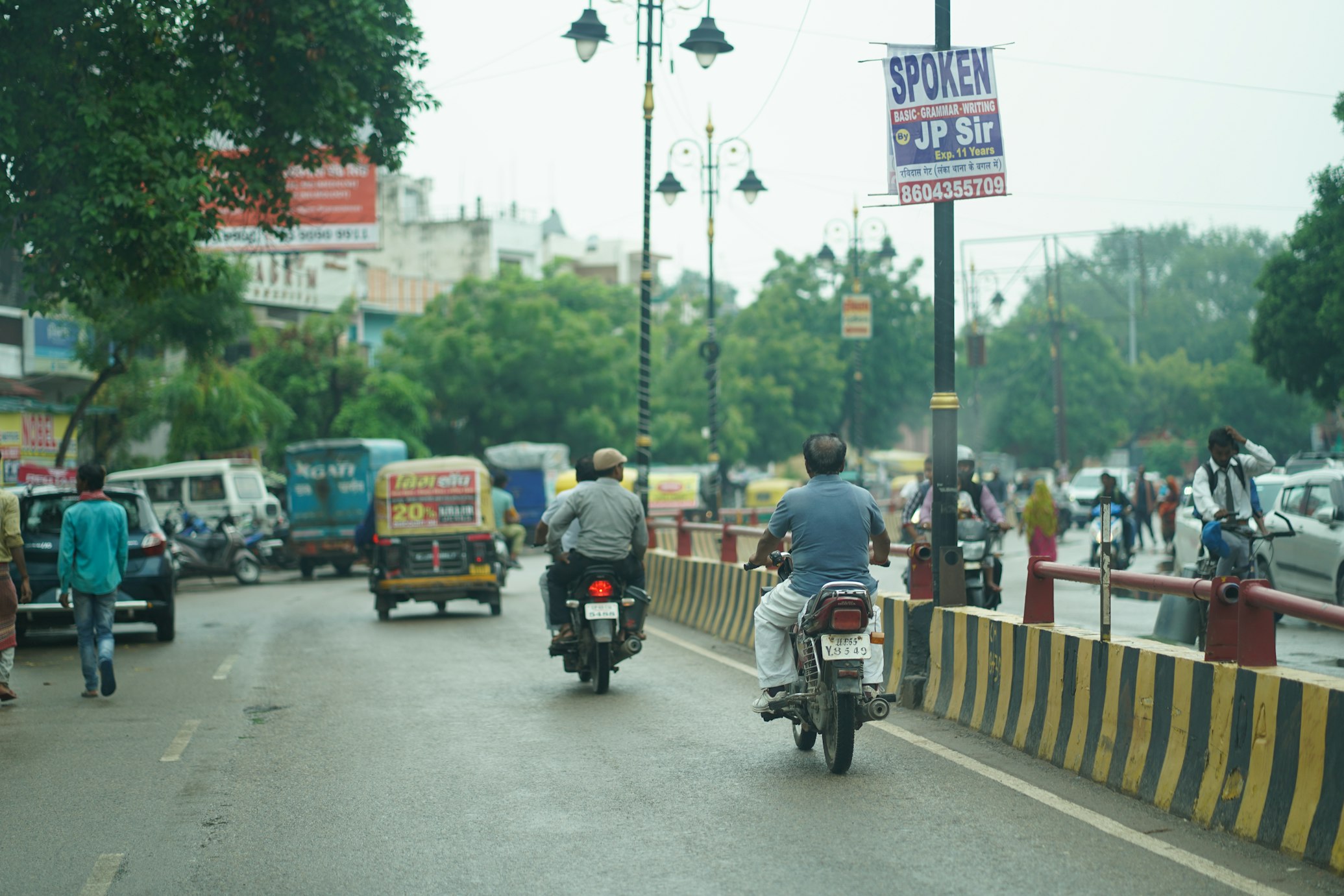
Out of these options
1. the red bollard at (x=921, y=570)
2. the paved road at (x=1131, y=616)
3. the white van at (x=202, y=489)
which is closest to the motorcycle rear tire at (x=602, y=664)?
the red bollard at (x=921, y=570)

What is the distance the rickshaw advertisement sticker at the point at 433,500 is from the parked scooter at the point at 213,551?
924cm

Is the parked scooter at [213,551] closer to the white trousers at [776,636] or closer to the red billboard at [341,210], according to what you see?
the red billboard at [341,210]

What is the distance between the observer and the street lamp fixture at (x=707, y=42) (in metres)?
20.9

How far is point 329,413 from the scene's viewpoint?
1827 inches

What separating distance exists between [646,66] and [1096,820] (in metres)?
17.1

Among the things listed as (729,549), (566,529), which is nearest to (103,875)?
(566,529)

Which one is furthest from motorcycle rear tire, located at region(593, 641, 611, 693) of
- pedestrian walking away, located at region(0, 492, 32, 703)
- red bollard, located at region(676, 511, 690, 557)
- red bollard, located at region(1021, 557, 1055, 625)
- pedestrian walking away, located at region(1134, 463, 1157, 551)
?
pedestrian walking away, located at region(1134, 463, 1157, 551)

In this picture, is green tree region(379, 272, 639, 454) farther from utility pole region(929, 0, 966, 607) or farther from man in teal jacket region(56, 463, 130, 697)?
utility pole region(929, 0, 966, 607)

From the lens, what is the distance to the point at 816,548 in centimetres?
804

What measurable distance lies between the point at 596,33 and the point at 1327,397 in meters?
19.5

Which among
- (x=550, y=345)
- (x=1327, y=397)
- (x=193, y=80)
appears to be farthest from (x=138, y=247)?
(x=550, y=345)

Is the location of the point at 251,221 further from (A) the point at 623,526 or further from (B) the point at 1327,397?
(B) the point at 1327,397

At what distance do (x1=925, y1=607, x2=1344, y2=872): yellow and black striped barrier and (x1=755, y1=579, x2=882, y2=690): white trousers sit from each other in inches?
52.5

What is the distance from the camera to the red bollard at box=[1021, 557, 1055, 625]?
28.2 ft
